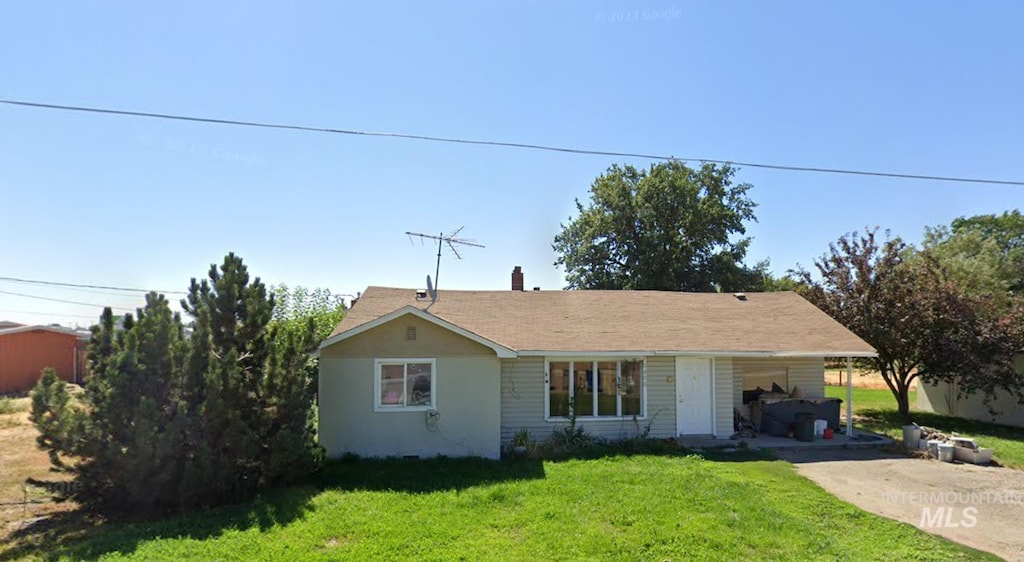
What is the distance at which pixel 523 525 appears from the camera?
739cm

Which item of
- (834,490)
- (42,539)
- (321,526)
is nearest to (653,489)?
(834,490)

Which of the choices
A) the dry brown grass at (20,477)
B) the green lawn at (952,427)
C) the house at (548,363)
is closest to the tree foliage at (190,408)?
the dry brown grass at (20,477)

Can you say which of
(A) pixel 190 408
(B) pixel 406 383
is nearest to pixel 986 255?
(B) pixel 406 383

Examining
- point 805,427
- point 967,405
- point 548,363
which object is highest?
point 548,363

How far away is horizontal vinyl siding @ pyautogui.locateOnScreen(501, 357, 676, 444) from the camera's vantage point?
1270 cm

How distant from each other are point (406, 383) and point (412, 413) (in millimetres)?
631

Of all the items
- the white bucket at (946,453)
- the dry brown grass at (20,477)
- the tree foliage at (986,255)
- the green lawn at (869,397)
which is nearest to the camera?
the dry brown grass at (20,477)

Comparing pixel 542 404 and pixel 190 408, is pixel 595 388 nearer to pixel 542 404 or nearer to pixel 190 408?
pixel 542 404

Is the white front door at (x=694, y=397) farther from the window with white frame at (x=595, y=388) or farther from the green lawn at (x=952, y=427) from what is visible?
the green lawn at (x=952, y=427)

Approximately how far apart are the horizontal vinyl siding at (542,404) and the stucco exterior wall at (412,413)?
1.11 metres

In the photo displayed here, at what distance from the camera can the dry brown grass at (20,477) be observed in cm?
834

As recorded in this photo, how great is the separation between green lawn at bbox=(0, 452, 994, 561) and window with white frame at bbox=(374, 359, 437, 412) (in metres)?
1.77

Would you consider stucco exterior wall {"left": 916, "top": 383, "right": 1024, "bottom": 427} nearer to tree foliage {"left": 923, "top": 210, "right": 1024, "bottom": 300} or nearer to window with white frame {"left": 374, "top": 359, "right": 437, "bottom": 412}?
tree foliage {"left": 923, "top": 210, "right": 1024, "bottom": 300}

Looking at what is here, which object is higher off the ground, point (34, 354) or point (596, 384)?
point (34, 354)
